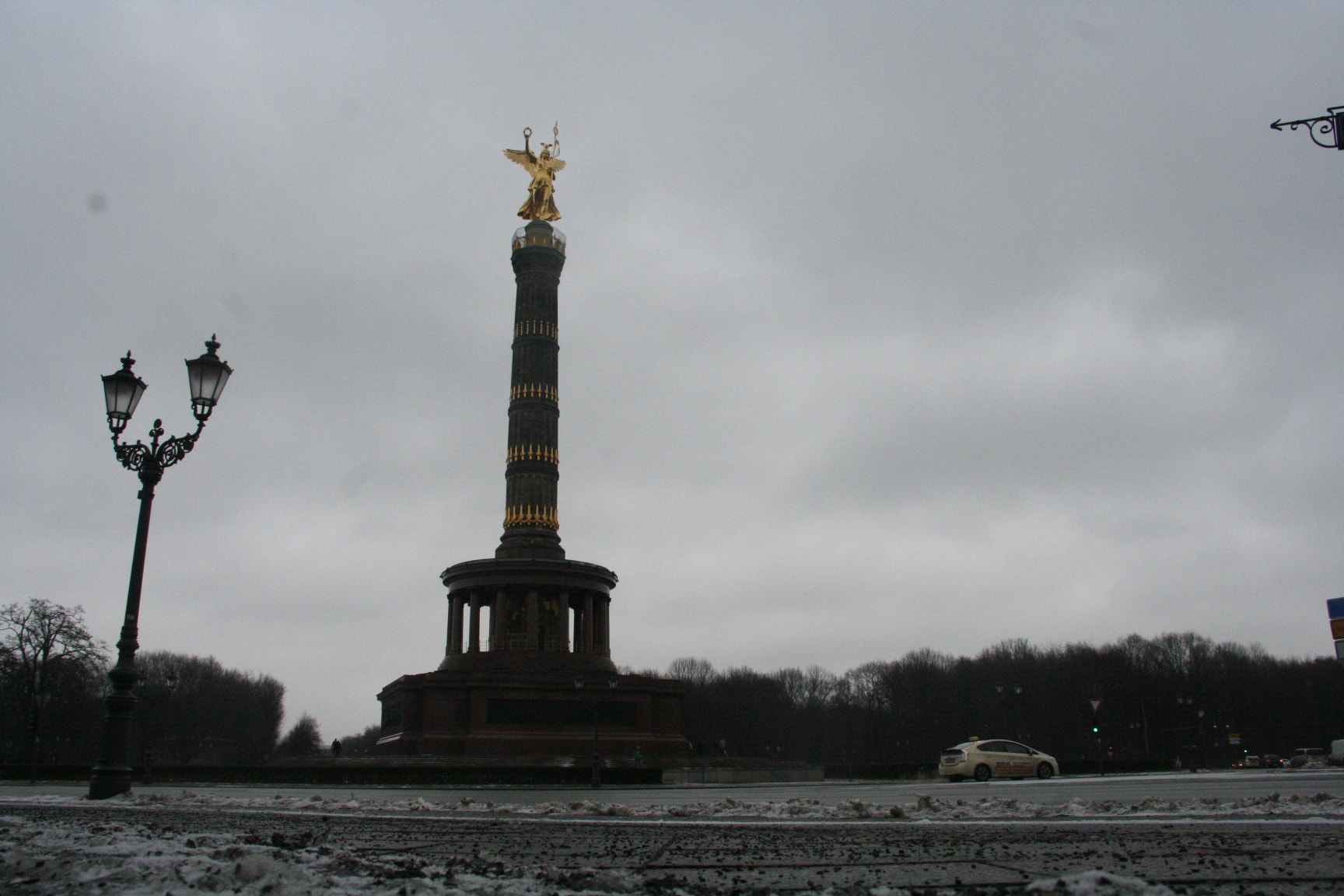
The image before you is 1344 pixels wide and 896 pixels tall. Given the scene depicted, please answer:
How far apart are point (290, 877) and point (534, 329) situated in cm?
5227

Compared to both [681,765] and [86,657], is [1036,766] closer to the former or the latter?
[681,765]

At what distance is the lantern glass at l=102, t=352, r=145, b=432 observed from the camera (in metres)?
15.0

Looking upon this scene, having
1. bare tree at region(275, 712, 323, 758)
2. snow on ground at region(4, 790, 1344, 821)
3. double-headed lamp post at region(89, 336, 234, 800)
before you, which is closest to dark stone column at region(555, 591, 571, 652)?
double-headed lamp post at region(89, 336, 234, 800)

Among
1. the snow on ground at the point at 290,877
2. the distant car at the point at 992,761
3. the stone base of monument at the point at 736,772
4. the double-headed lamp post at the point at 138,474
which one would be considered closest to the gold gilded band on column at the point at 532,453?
the stone base of monument at the point at 736,772

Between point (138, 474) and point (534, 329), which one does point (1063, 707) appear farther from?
point (138, 474)

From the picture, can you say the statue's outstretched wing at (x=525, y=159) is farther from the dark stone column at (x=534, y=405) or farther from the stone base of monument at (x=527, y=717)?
the stone base of monument at (x=527, y=717)

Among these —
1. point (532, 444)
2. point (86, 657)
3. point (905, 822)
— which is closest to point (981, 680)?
point (532, 444)

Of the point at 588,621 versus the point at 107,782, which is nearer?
the point at 107,782

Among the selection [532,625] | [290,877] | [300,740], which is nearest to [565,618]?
[532,625]

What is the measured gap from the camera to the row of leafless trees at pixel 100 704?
191 ft

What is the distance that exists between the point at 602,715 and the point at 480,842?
39.6 m

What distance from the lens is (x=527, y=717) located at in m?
44.6

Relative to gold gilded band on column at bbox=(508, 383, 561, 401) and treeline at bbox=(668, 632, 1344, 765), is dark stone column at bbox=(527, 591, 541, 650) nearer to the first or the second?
gold gilded band on column at bbox=(508, 383, 561, 401)

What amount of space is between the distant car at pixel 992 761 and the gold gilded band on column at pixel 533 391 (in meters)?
33.2
